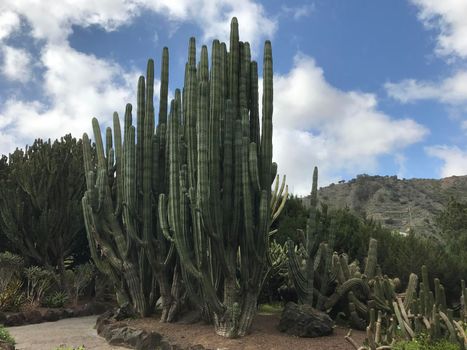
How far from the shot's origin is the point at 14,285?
12.6 meters

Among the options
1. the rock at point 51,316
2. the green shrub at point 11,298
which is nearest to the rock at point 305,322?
the rock at point 51,316

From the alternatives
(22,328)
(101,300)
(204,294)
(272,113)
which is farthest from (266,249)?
(101,300)

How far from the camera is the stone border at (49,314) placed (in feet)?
35.9

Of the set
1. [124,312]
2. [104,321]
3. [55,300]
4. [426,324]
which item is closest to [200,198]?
[426,324]

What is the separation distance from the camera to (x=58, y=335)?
9.20 meters

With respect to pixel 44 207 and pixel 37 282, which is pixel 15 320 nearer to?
pixel 37 282

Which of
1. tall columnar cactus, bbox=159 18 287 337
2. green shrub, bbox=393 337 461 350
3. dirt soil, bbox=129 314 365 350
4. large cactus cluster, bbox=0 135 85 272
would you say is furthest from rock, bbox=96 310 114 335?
green shrub, bbox=393 337 461 350

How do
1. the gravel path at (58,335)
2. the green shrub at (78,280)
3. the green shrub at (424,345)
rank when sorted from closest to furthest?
the green shrub at (424,345), the gravel path at (58,335), the green shrub at (78,280)

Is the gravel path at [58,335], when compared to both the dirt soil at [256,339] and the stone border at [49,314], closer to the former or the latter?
the stone border at [49,314]

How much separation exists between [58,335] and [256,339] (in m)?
4.30

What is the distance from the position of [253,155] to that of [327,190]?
170 feet

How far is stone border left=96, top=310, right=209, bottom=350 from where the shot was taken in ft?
24.3

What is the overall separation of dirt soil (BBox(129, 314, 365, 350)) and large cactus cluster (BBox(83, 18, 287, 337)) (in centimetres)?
27

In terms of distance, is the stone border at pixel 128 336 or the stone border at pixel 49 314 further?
the stone border at pixel 49 314
